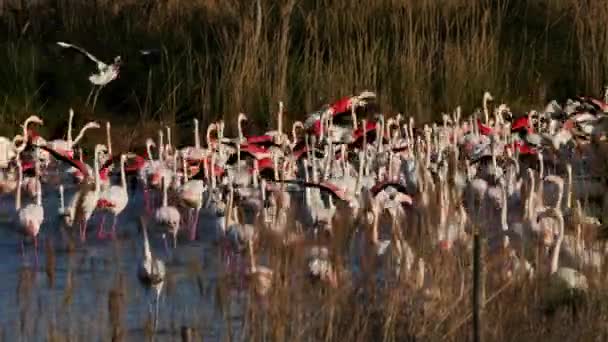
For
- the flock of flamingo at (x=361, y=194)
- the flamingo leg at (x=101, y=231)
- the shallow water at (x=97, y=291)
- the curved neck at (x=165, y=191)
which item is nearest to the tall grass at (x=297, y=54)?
the flock of flamingo at (x=361, y=194)

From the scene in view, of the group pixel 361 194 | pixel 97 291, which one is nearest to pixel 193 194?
pixel 361 194

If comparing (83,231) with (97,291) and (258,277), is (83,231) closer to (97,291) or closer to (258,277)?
(97,291)

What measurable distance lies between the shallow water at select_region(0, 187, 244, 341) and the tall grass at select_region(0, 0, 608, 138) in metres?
3.72

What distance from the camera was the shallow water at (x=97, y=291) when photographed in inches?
243

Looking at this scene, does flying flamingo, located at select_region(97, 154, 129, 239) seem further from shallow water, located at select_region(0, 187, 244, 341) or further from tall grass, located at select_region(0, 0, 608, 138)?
tall grass, located at select_region(0, 0, 608, 138)

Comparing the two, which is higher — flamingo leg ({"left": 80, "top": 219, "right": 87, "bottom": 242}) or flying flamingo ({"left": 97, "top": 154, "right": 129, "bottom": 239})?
flying flamingo ({"left": 97, "top": 154, "right": 129, "bottom": 239})

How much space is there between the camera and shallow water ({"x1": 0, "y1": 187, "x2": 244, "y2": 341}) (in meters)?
6.18

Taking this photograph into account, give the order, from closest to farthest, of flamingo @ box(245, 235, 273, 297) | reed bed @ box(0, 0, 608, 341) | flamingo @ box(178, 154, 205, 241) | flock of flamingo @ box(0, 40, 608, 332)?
flamingo @ box(245, 235, 273, 297) → flock of flamingo @ box(0, 40, 608, 332) → flamingo @ box(178, 154, 205, 241) → reed bed @ box(0, 0, 608, 341)

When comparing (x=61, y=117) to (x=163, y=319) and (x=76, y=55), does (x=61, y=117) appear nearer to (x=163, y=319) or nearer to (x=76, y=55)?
(x=76, y=55)

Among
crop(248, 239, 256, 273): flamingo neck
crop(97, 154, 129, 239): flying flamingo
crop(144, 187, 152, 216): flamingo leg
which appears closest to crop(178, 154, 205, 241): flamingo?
crop(97, 154, 129, 239): flying flamingo

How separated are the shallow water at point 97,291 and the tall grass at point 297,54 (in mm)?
3715

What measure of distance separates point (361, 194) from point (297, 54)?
6268 millimetres

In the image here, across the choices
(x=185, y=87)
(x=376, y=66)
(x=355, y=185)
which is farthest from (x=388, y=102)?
(x=355, y=185)

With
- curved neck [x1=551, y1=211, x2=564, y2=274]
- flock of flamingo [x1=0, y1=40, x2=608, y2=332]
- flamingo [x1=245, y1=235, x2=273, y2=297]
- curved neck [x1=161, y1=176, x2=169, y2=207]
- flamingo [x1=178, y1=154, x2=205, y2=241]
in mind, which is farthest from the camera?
flamingo [x1=178, y1=154, x2=205, y2=241]
